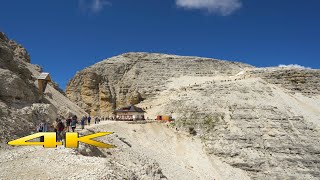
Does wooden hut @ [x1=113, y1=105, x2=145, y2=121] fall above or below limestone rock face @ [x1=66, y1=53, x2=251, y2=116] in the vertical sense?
below

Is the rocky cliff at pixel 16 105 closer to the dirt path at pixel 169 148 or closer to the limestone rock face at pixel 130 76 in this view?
the dirt path at pixel 169 148

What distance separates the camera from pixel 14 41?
158ft

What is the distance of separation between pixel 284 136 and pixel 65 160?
34.6 metres

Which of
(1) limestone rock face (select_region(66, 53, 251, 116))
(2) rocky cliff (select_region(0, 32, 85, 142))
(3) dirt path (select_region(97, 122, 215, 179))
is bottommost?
(3) dirt path (select_region(97, 122, 215, 179))

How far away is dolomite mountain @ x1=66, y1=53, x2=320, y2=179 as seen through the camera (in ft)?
139

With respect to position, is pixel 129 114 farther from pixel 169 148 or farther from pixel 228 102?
pixel 228 102

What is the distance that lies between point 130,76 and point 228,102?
83.3 ft

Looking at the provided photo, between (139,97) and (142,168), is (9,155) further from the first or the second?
(139,97)

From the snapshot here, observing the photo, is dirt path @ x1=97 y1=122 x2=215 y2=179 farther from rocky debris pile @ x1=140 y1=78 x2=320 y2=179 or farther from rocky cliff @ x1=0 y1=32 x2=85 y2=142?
rocky cliff @ x1=0 y1=32 x2=85 y2=142

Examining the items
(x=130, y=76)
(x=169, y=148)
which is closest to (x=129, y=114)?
(x=169, y=148)

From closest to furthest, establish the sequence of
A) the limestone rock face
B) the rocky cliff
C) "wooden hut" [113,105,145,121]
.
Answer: the rocky cliff < "wooden hut" [113,105,145,121] < the limestone rock face

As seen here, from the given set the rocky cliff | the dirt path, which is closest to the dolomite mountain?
the dirt path

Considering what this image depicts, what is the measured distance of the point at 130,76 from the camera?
7094 centimetres

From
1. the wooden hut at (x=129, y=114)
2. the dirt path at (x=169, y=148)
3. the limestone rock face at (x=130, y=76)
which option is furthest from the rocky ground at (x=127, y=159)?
the limestone rock face at (x=130, y=76)
